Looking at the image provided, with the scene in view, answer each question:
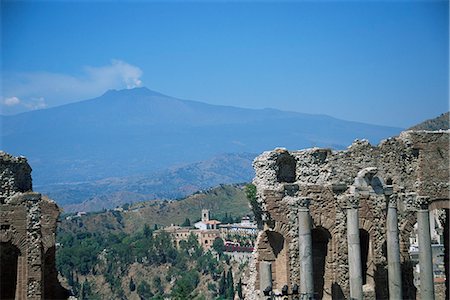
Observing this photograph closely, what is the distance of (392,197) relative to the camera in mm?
25797

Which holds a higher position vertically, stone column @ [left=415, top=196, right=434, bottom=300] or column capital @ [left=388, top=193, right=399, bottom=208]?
column capital @ [left=388, top=193, right=399, bottom=208]

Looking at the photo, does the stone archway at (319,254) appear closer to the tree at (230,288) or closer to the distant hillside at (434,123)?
the tree at (230,288)

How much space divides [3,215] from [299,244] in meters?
10.7

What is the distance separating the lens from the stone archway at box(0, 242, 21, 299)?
2375cm

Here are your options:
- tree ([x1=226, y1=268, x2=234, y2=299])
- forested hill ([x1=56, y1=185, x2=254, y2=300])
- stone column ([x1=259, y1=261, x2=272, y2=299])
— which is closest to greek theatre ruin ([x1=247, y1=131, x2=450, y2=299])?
stone column ([x1=259, y1=261, x2=272, y2=299])

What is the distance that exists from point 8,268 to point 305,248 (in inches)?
431

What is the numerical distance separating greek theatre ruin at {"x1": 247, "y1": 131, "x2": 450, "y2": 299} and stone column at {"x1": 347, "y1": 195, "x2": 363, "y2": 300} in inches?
1.5

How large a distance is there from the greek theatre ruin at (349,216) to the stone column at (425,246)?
39 mm

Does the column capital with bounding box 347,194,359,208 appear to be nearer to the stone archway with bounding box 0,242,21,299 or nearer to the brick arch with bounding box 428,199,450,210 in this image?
the brick arch with bounding box 428,199,450,210

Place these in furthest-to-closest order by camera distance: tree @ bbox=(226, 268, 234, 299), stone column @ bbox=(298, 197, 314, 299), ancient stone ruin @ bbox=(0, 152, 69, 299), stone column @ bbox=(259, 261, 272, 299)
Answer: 1. tree @ bbox=(226, 268, 234, 299)
2. stone column @ bbox=(298, 197, 314, 299)
3. stone column @ bbox=(259, 261, 272, 299)
4. ancient stone ruin @ bbox=(0, 152, 69, 299)

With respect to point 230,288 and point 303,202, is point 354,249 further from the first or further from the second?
point 230,288

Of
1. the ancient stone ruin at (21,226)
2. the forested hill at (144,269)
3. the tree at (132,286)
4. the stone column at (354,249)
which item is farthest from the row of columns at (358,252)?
the tree at (132,286)

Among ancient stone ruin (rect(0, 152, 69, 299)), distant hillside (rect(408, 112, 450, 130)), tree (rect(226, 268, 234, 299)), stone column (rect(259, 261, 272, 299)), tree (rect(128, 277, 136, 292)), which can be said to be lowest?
tree (rect(128, 277, 136, 292))

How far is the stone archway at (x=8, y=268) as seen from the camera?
935 inches
